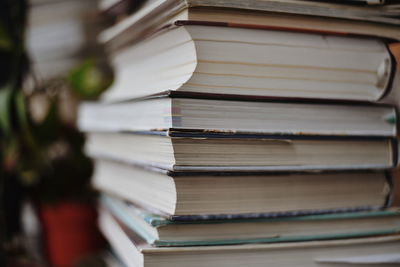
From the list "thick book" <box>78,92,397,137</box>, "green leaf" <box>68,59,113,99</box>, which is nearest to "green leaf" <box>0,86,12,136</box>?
"green leaf" <box>68,59,113,99</box>

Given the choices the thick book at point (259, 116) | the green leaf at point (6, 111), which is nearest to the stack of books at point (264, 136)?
the thick book at point (259, 116)

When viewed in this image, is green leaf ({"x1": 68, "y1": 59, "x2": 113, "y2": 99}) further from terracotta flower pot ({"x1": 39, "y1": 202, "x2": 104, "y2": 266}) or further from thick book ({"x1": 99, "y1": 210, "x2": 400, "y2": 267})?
thick book ({"x1": 99, "y1": 210, "x2": 400, "y2": 267})

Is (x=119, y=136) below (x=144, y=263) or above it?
above

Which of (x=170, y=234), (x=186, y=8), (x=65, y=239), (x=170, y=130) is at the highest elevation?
(x=186, y=8)

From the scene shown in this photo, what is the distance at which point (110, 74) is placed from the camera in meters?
1.00

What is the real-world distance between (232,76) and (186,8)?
0.08 metres

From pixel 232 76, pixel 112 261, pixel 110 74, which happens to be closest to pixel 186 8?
pixel 232 76

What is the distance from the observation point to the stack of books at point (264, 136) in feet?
1.37

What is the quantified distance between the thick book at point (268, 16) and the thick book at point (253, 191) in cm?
15

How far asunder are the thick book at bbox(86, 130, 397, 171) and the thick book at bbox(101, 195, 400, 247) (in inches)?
2.1

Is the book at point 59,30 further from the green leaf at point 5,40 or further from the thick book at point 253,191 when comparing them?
the thick book at point 253,191

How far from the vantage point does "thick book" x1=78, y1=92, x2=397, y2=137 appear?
0.41m

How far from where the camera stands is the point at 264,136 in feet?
1.42

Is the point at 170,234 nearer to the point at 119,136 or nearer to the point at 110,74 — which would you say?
the point at 119,136
